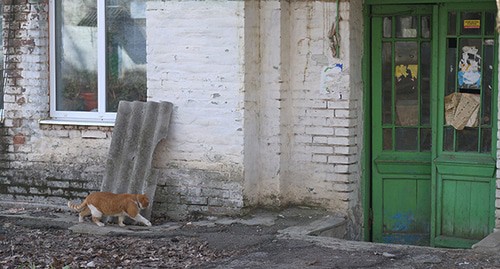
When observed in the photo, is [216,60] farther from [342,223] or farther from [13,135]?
[13,135]

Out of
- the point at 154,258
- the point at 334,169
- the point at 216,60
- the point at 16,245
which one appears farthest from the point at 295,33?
the point at 16,245

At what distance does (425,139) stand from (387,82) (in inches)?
26.0

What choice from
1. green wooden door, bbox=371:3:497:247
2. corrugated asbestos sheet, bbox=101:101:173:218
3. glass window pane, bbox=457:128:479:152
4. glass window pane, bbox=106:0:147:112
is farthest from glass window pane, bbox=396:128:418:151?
glass window pane, bbox=106:0:147:112

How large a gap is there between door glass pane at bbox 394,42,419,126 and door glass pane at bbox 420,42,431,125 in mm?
48

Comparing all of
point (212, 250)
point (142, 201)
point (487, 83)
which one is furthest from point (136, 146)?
point (487, 83)

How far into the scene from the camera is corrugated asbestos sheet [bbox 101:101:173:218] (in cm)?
908

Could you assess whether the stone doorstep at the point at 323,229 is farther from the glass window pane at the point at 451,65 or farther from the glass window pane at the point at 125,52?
the glass window pane at the point at 125,52

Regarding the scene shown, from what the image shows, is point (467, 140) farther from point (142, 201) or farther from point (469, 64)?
point (142, 201)

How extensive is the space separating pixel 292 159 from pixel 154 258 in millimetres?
2038

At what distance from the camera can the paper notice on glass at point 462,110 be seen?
8609mm

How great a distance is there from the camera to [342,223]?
28.7 feet

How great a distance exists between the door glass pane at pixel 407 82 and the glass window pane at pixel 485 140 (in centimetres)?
65

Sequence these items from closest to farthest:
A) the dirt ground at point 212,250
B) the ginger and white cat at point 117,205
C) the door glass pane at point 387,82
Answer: the dirt ground at point 212,250 → the ginger and white cat at point 117,205 → the door glass pane at point 387,82

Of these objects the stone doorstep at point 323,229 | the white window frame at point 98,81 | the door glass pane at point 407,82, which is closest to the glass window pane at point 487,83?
the door glass pane at point 407,82
